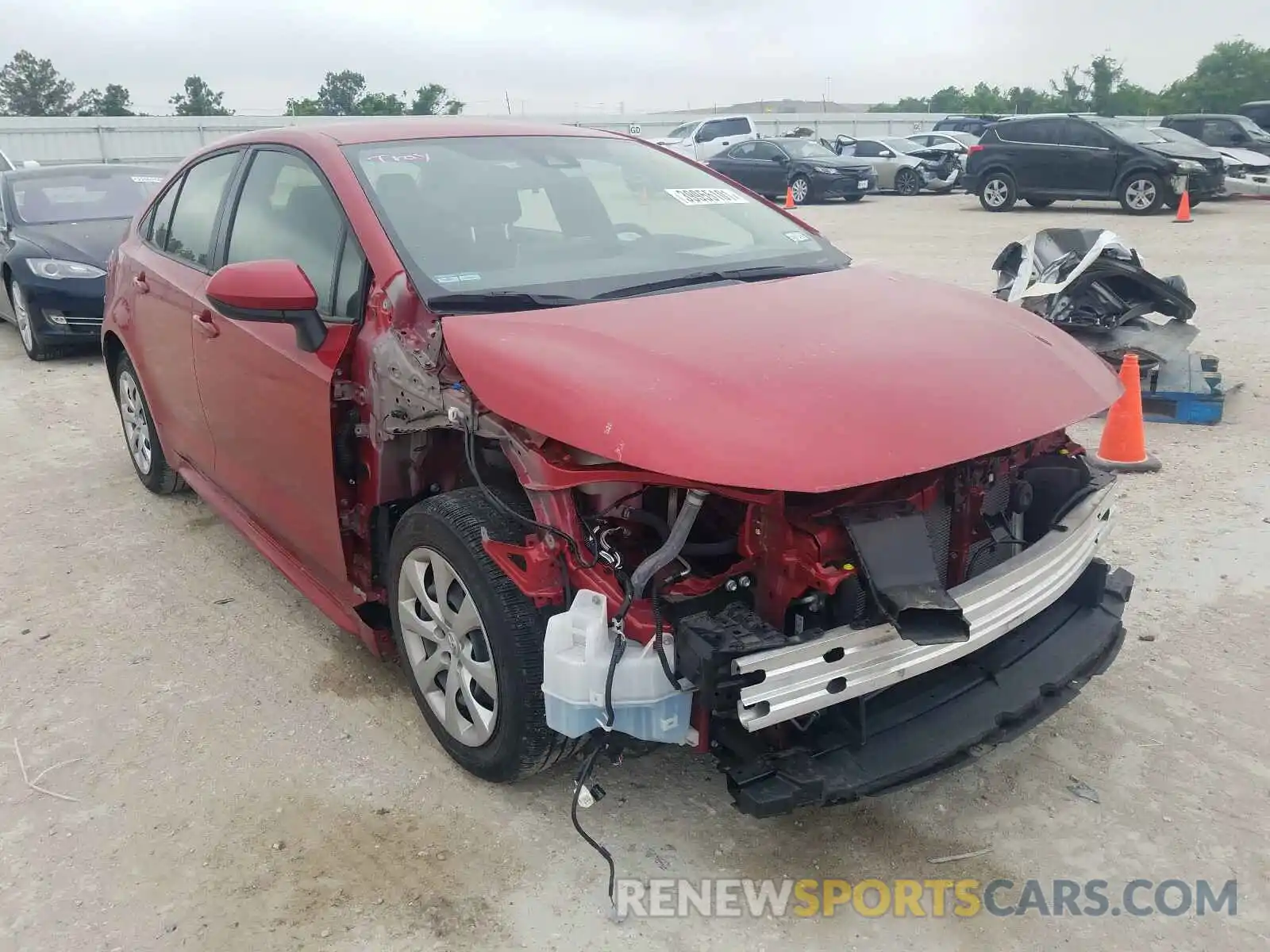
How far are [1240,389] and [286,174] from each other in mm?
5911

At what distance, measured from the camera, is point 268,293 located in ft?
9.33

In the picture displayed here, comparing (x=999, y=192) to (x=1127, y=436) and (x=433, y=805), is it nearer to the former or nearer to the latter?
(x=1127, y=436)

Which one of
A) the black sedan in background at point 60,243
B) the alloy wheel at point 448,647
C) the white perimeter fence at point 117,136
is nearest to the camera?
the alloy wheel at point 448,647

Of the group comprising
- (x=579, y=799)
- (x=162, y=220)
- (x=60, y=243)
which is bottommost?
(x=579, y=799)

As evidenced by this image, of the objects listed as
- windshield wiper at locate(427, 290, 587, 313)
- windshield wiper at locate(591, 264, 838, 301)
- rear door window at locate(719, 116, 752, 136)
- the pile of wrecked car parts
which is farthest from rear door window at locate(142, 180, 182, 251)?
rear door window at locate(719, 116, 752, 136)

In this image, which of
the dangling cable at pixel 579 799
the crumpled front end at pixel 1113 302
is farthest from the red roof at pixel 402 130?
the crumpled front end at pixel 1113 302

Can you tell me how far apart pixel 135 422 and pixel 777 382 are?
4050 millimetres

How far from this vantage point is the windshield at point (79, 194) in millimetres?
8695

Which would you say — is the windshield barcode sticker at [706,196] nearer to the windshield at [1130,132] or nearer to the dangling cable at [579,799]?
the dangling cable at [579,799]

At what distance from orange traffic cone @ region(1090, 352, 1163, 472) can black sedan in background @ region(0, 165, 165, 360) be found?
21.6ft

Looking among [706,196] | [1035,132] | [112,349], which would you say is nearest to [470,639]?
[706,196]

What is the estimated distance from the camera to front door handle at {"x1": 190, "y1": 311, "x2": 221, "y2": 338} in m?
3.66

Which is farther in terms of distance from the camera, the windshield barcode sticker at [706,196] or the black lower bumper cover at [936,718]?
the windshield barcode sticker at [706,196]

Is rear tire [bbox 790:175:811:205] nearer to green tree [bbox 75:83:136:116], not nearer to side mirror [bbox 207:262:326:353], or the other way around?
side mirror [bbox 207:262:326:353]
